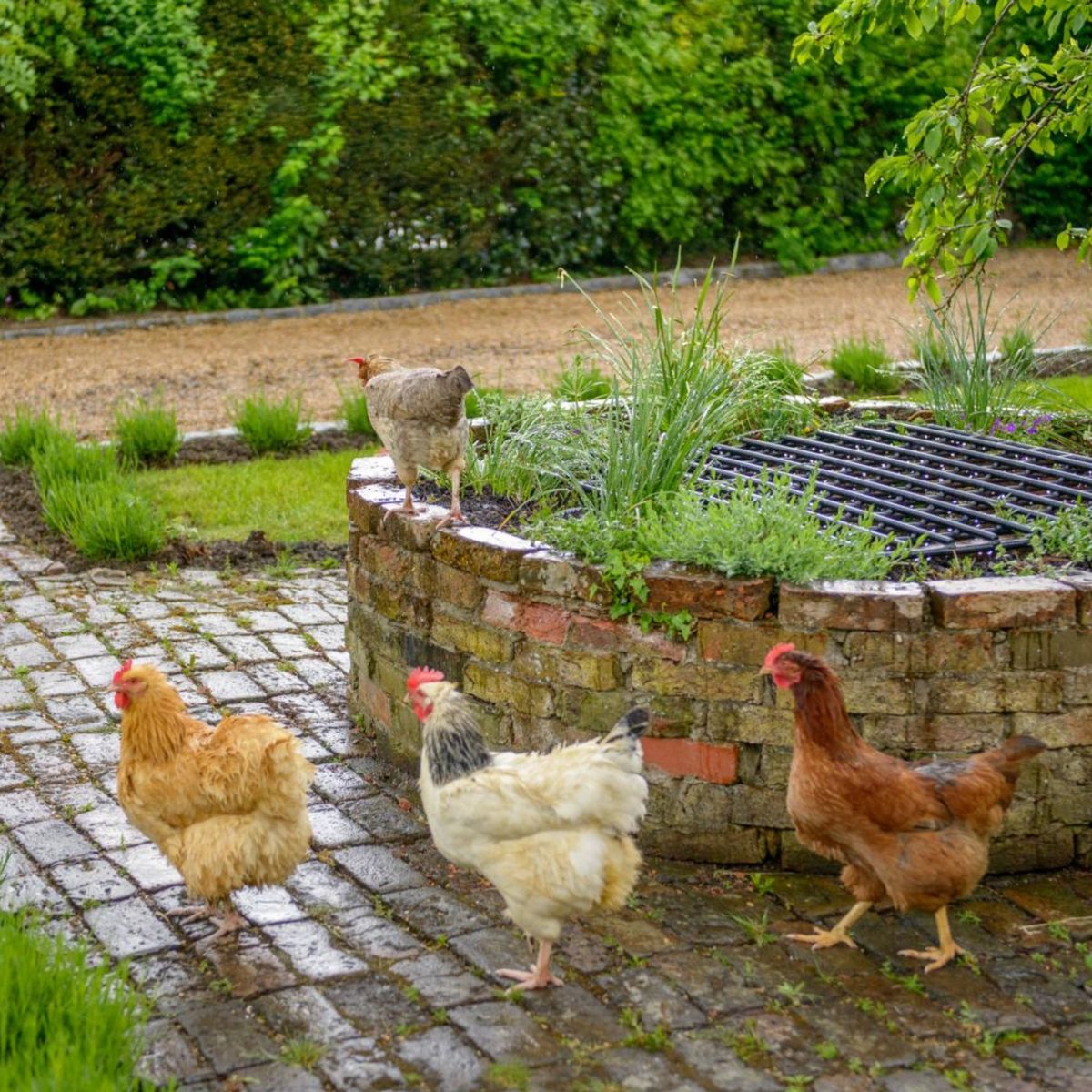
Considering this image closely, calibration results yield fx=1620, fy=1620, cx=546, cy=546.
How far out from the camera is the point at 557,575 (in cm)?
520

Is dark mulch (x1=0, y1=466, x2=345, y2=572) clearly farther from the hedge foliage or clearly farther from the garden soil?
the hedge foliage

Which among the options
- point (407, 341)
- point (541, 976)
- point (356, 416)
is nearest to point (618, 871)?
point (541, 976)

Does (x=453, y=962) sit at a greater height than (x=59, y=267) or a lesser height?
lesser

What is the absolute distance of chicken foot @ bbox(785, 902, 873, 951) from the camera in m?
4.57

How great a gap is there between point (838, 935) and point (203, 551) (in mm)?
4726

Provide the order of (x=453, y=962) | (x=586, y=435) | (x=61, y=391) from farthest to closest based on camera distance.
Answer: (x=61, y=391), (x=586, y=435), (x=453, y=962)

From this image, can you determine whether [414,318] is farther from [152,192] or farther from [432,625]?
[432,625]

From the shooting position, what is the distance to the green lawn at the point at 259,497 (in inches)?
347

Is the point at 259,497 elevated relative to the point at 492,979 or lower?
elevated

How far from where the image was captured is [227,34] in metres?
14.0

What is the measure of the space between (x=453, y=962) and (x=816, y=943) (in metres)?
1.02

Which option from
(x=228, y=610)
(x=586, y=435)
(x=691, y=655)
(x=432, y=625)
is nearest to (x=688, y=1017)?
(x=691, y=655)

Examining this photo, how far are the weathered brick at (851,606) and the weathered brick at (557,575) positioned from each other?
613 mm

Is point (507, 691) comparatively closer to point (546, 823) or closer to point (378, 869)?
point (378, 869)
